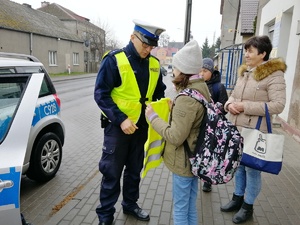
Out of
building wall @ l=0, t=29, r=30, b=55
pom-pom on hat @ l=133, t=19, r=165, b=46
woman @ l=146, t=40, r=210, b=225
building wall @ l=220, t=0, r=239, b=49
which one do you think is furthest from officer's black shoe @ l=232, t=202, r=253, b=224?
building wall @ l=220, t=0, r=239, b=49

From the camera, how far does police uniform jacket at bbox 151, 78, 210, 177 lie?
76.4 inches

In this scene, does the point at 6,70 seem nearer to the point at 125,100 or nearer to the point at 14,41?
the point at 125,100

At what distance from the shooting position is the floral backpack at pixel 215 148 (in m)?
2.02

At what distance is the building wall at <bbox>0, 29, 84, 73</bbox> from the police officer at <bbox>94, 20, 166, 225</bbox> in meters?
23.8

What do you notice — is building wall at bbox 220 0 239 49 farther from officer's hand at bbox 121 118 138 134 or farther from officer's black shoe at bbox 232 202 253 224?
officer's hand at bbox 121 118 138 134

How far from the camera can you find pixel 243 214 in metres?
2.92

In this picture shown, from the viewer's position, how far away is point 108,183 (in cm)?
269

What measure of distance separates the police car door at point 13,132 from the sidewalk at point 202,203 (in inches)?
45.5

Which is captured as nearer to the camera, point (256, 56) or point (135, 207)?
point (256, 56)

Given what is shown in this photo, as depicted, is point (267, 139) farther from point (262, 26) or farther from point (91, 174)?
point (262, 26)

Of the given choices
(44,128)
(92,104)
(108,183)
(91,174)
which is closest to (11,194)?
(108,183)

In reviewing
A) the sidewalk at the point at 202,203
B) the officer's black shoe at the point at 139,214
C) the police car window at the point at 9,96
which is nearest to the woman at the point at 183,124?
the officer's black shoe at the point at 139,214

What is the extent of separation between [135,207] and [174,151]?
1.18m

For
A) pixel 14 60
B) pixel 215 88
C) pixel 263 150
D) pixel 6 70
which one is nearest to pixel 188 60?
pixel 263 150
